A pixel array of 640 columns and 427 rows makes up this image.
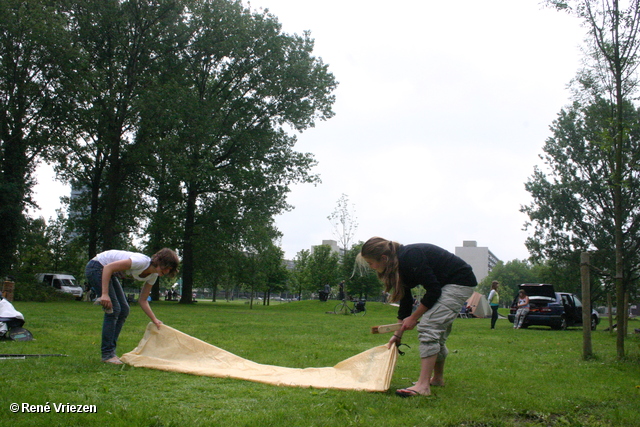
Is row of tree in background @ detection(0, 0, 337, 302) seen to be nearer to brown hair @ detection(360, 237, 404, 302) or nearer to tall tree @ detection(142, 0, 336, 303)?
tall tree @ detection(142, 0, 336, 303)

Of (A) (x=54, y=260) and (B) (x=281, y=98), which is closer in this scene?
(B) (x=281, y=98)

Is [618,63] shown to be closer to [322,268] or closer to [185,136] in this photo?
[185,136]

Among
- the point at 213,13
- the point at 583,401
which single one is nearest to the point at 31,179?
the point at 213,13

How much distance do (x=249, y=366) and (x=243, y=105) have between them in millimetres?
32119

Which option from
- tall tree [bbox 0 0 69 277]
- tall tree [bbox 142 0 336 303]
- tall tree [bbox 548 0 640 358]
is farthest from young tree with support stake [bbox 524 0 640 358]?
tall tree [bbox 0 0 69 277]

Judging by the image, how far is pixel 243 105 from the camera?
120ft

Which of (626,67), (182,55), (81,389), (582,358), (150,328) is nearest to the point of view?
(81,389)

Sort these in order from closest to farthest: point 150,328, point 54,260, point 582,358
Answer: point 150,328 < point 582,358 < point 54,260

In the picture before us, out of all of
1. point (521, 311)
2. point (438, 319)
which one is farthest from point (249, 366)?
point (521, 311)

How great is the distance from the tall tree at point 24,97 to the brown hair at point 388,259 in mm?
28630

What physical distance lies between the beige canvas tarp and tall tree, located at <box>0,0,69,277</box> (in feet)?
88.3

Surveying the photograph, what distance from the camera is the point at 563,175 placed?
33.5m

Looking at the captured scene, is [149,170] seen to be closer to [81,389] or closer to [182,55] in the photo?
[182,55]

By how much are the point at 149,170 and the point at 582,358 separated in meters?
28.3
